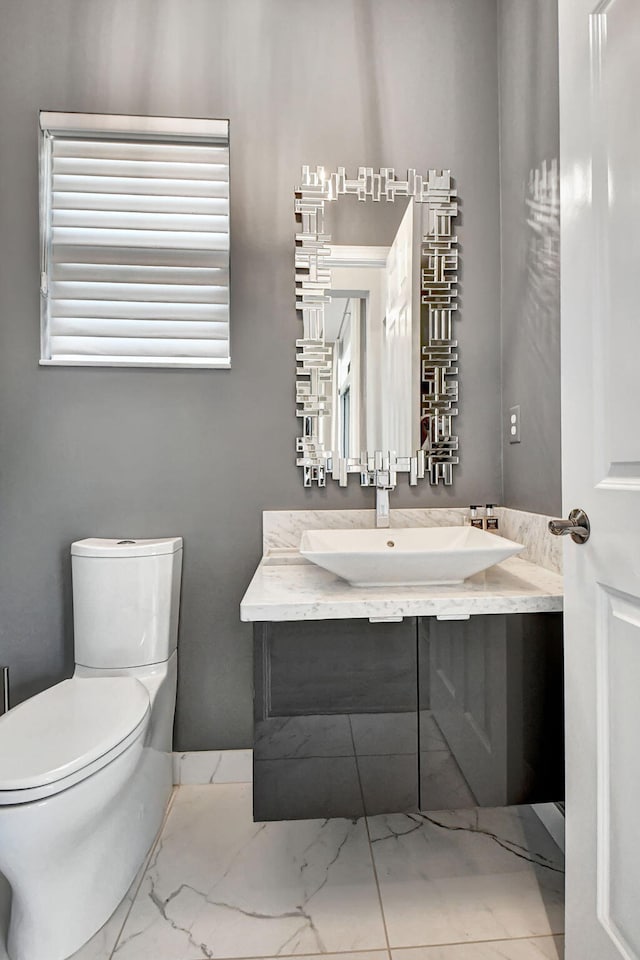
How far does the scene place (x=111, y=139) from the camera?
176 cm

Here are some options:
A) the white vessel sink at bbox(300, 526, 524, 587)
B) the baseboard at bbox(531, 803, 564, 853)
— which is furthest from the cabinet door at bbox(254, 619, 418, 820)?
the baseboard at bbox(531, 803, 564, 853)

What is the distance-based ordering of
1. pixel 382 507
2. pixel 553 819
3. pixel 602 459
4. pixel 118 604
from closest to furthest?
pixel 602 459 → pixel 553 819 → pixel 118 604 → pixel 382 507

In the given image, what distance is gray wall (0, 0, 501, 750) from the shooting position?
1760 millimetres

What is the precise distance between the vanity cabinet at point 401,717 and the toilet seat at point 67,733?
0.35 meters

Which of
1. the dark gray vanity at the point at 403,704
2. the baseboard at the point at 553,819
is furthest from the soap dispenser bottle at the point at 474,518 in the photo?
the baseboard at the point at 553,819

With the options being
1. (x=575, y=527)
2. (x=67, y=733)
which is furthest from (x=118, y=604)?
(x=575, y=527)

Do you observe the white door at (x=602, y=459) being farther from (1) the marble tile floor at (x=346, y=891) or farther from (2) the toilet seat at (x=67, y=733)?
(2) the toilet seat at (x=67, y=733)

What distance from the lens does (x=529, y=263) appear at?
1625 mm

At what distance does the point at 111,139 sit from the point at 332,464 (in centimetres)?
131

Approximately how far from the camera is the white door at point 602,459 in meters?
0.85

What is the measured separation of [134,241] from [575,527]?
1622 mm

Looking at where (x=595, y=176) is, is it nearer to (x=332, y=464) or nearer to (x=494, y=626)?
(x=494, y=626)

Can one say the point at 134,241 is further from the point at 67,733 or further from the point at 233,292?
the point at 67,733

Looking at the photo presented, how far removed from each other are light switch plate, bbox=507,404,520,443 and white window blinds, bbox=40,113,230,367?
38.8 inches
